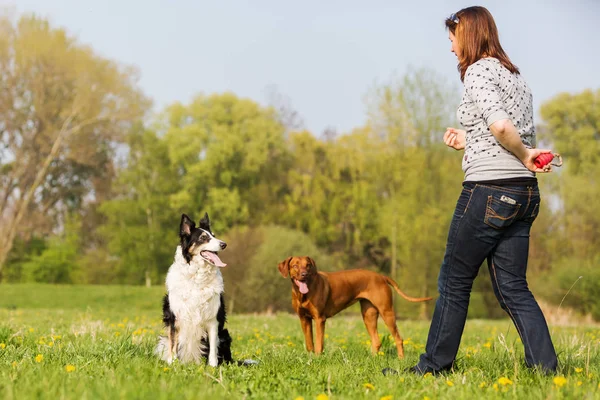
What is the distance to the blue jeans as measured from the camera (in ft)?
14.7

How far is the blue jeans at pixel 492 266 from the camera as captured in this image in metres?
4.48

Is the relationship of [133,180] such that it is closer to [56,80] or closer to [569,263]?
[56,80]

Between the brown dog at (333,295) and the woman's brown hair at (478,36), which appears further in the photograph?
the brown dog at (333,295)


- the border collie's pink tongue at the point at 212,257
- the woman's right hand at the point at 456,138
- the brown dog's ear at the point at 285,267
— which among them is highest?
the woman's right hand at the point at 456,138

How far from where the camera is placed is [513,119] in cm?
459

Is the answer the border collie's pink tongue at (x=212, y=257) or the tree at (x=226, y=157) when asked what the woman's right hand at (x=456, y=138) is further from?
the tree at (x=226, y=157)

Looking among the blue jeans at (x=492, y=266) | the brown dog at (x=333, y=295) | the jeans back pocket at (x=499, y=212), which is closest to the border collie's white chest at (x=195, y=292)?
the brown dog at (x=333, y=295)

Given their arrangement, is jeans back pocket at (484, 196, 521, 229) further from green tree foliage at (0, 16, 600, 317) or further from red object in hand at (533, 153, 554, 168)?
green tree foliage at (0, 16, 600, 317)

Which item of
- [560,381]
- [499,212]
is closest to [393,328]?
[499,212]

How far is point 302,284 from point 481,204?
305cm

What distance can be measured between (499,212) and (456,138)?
92cm

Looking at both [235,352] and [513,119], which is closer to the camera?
[513,119]

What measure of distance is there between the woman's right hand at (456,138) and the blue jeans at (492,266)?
610 millimetres

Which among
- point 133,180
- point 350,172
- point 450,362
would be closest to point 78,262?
point 133,180
